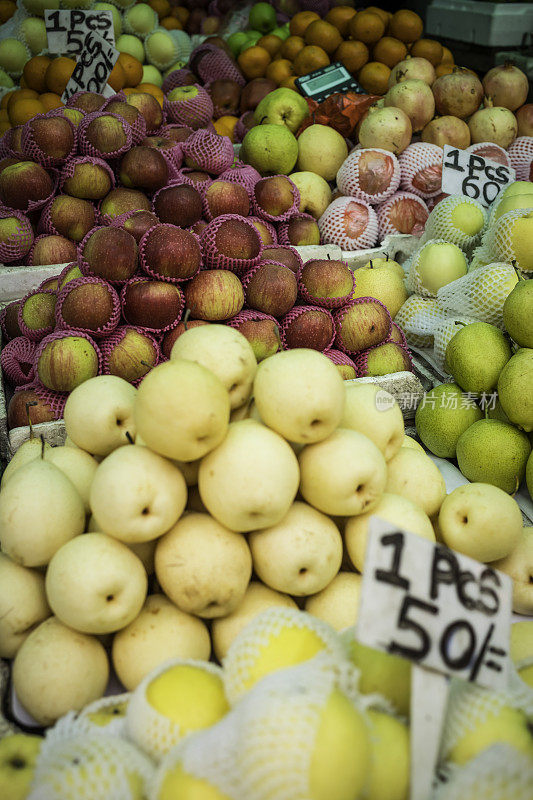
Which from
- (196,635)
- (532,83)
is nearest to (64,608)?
(196,635)

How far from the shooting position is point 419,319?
3.08 meters

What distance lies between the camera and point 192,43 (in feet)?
17.5

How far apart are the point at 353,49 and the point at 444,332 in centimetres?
299

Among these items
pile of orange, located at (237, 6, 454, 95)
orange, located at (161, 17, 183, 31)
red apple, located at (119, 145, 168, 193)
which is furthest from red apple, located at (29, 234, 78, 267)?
orange, located at (161, 17, 183, 31)

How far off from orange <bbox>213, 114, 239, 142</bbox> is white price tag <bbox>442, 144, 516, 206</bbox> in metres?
1.78

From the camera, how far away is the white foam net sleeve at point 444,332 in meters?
2.71

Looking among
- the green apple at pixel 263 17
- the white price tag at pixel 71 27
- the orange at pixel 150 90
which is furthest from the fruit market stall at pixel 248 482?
the green apple at pixel 263 17

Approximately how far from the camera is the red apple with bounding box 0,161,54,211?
2.99 meters

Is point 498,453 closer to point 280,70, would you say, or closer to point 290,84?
point 290,84

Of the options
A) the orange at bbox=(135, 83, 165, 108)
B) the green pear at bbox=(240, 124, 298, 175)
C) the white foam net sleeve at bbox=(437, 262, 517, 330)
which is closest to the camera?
the white foam net sleeve at bbox=(437, 262, 517, 330)

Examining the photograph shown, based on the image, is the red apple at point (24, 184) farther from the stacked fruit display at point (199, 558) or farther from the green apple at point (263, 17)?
the green apple at point (263, 17)

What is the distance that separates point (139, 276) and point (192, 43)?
13.0ft

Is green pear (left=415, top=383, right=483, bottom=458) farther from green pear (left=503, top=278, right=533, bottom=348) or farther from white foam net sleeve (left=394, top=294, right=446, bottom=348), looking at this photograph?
white foam net sleeve (left=394, top=294, right=446, bottom=348)

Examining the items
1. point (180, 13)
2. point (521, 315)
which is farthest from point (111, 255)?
point (180, 13)
